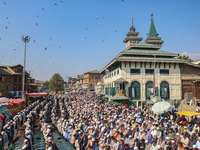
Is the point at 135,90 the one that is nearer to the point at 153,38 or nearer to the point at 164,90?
the point at 164,90

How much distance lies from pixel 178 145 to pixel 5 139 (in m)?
10.9

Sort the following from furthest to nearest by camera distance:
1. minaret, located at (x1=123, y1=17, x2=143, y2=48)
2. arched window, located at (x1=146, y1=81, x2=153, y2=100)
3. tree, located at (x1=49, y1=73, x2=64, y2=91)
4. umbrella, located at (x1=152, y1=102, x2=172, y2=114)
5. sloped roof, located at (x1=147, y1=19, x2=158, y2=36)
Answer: tree, located at (x1=49, y1=73, x2=64, y2=91), sloped roof, located at (x1=147, y1=19, x2=158, y2=36), minaret, located at (x1=123, y1=17, x2=143, y2=48), arched window, located at (x1=146, y1=81, x2=153, y2=100), umbrella, located at (x1=152, y1=102, x2=172, y2=114)

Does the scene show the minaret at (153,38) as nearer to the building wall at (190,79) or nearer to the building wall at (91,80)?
the building wall at (190,79)

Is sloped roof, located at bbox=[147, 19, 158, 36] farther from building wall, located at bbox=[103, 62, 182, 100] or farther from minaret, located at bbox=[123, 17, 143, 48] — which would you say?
building wall, located at bbox=[103, 62, 182, 100]

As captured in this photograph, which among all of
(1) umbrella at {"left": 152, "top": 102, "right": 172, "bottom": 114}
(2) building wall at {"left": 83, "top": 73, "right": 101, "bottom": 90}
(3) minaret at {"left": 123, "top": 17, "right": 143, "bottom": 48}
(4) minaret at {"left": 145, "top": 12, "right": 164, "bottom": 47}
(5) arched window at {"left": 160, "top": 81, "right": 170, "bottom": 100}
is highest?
(4) minaret at {"left": 145, "top": 12, "right": 164, "bottom": 47}

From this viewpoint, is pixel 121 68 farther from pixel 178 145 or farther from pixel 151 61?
pixel 178 145

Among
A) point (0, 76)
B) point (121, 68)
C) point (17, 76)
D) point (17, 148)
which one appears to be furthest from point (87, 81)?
point (17, 148)

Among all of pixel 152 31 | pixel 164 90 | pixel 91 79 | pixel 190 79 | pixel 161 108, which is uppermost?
pixel 152 31

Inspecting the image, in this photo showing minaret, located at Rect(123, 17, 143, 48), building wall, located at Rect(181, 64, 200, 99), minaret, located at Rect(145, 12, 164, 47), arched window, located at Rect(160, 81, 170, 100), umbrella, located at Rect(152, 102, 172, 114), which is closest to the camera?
umbrella, located at Rect(152, 102, 172, 114)

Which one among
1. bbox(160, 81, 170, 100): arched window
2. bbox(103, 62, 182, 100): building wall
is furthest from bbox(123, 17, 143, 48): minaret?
bbox(160, 81, 170, 100): arched window

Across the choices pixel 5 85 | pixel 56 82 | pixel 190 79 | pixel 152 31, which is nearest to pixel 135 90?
pixel 190 79

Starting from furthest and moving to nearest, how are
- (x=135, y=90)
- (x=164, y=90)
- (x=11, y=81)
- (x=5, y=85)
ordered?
1. (x=11, y=81)
2. (x=5, y=85)
3. (x=164, y=90)
4. (x=135, y=90)

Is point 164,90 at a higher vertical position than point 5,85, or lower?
lower

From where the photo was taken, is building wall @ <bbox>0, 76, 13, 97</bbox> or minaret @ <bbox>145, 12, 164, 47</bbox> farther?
minaret @ <bbox>145, 12, 164, 47</bbox>
